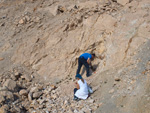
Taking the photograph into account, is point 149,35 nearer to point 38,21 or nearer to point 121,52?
point 121,52

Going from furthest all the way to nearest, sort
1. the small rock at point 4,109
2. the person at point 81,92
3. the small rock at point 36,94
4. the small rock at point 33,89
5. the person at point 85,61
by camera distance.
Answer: the person at point 85,61, the small rock at point 33,89, the small rock at point 36,94, the person at point 81,92, the small rock at point 4,109

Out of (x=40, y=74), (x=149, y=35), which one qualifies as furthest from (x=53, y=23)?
(x=149, y=35)

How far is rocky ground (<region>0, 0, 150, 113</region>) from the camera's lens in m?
5.35

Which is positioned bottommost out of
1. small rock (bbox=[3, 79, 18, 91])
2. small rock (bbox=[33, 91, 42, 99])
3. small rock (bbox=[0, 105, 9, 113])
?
small rock (bbox=[33, 91, 42, 99])

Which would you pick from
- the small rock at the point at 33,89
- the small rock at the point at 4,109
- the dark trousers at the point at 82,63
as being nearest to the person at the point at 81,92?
the dark trousers at the point at 82,63

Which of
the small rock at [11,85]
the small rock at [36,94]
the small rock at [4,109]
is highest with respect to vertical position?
the small rock at [4,109]

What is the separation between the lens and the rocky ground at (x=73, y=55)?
5.35 metres

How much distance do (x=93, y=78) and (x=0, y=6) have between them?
8187mm

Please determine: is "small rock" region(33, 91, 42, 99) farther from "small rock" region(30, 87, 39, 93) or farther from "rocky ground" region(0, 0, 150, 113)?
"small rock" region(30, 87, 39, 93)

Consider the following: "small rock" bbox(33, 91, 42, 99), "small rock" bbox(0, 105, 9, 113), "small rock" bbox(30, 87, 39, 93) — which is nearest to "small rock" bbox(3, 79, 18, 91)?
"small rock" bbox(30, 87, 39, 93)

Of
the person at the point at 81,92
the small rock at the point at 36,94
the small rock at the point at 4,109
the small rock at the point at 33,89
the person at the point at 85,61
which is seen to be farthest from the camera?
the person at the point at 85,61

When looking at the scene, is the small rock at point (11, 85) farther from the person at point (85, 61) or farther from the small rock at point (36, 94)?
the person at point (85, 61)

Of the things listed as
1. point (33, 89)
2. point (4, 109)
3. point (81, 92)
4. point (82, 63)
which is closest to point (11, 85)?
point (33, 89)

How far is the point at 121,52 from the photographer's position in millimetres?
6703
